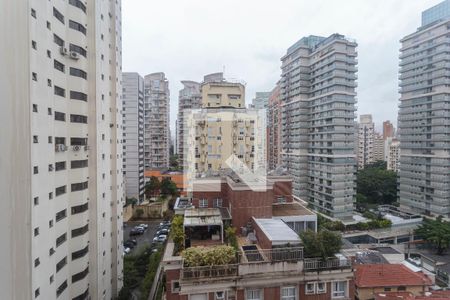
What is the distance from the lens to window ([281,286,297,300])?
258 inches

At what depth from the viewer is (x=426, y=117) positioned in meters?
22.6

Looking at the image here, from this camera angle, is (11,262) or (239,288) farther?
(11,262)

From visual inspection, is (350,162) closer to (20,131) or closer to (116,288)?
(116,288)

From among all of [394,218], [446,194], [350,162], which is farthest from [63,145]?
[446,194]

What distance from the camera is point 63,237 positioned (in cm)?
904

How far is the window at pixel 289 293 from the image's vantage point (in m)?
6.55

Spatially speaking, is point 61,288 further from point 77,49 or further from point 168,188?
point 168,188

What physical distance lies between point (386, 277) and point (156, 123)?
31665 mm

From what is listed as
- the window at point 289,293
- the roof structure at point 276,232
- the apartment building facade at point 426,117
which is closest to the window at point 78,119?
the roof structure at point 276,232

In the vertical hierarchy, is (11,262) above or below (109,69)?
below

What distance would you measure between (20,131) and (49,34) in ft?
11.1

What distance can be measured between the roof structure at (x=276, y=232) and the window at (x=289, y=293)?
42.7 inches

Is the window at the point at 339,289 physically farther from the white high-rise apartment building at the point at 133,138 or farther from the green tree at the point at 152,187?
the green tree at the point at 152,187

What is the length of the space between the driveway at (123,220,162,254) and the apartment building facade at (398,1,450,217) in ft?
74.6
